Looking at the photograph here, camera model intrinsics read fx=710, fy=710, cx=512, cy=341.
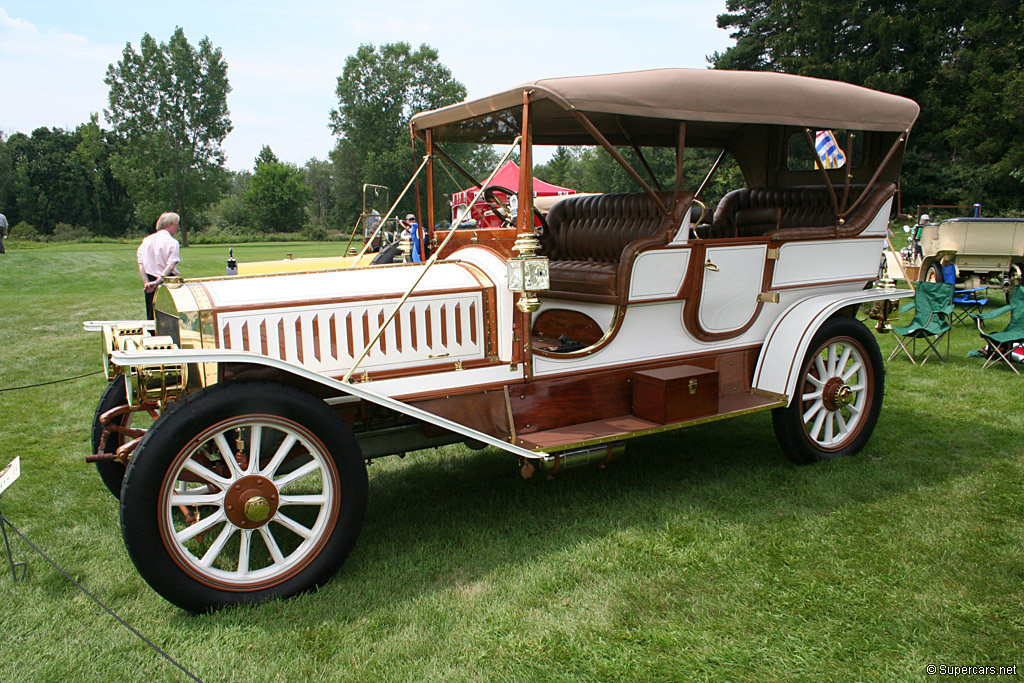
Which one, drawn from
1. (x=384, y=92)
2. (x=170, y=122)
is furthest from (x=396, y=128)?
(x=170, y=122)

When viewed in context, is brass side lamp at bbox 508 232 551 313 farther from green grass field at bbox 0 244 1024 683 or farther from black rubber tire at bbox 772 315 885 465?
black rubber tire at bbox 772 315 885 465

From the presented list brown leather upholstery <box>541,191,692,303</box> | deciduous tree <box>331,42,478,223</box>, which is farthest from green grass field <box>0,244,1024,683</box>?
deciduous tree <box>331,42,478,223</box>

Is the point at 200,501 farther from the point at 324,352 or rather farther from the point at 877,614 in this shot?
the point at 877,614

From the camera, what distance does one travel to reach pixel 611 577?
3.24 metres

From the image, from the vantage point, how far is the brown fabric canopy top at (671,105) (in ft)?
11.6

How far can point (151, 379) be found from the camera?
3.08 m

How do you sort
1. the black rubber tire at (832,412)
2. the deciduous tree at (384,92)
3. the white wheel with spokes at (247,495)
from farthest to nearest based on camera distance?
the deciduous tree at (384,92)
the black rubber tire at (832,412)
the white wheel with spokes at (247,495)

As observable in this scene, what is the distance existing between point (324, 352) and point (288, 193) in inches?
2698

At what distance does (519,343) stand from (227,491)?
1.53m

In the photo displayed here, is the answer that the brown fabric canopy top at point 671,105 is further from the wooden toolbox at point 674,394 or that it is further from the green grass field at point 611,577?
the green grass field at point 611,577

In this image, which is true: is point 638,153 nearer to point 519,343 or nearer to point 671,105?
point 671,105

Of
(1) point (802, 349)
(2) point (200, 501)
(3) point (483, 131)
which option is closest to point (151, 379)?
(2) point (200, 501)

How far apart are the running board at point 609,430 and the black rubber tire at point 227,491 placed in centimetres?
93

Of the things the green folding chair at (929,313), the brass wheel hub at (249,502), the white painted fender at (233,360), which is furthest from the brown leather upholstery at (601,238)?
the green folding chair at (929,313)
